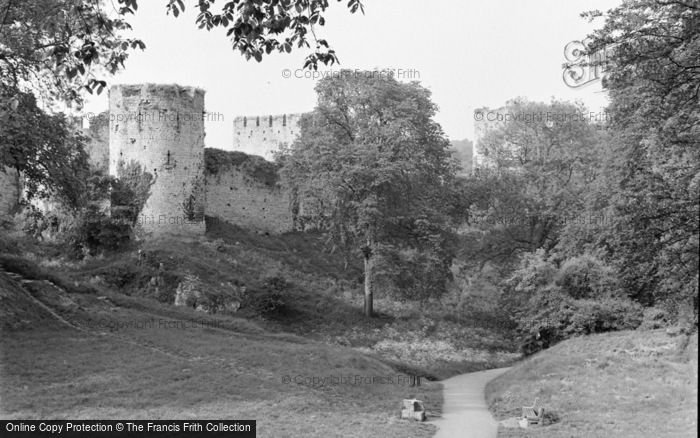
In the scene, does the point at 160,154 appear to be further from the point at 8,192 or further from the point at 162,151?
the point at 8,192

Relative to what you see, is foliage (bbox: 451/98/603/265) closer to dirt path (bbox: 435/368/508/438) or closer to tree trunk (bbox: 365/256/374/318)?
tree trunk (bbox: 365/256/374/318)

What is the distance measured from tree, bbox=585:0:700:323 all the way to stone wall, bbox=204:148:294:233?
2491cm

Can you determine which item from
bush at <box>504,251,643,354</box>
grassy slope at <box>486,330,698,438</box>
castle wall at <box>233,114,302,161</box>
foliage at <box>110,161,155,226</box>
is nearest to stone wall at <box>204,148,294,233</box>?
foliage at <box>110,161,155,226</box>

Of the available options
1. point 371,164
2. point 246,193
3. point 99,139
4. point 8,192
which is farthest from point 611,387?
point 99,139

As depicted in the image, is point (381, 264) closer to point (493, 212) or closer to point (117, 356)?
point (493, 212)

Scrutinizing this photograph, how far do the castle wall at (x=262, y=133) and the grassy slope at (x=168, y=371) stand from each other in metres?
25.1

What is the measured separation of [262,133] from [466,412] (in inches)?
1342

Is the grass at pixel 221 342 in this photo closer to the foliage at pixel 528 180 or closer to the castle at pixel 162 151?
the castle at pixel 162 151

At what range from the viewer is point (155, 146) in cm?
3084

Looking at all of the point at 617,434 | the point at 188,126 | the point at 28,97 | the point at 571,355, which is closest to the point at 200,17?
the point at 617,434

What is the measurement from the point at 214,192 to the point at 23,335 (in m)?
18.3

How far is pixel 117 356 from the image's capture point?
56.4ft

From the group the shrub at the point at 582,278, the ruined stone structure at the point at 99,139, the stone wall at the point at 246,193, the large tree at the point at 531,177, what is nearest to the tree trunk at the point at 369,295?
the large tree at the point at 531,177

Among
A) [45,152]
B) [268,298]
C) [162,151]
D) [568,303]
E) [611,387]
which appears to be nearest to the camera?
[611,387]
